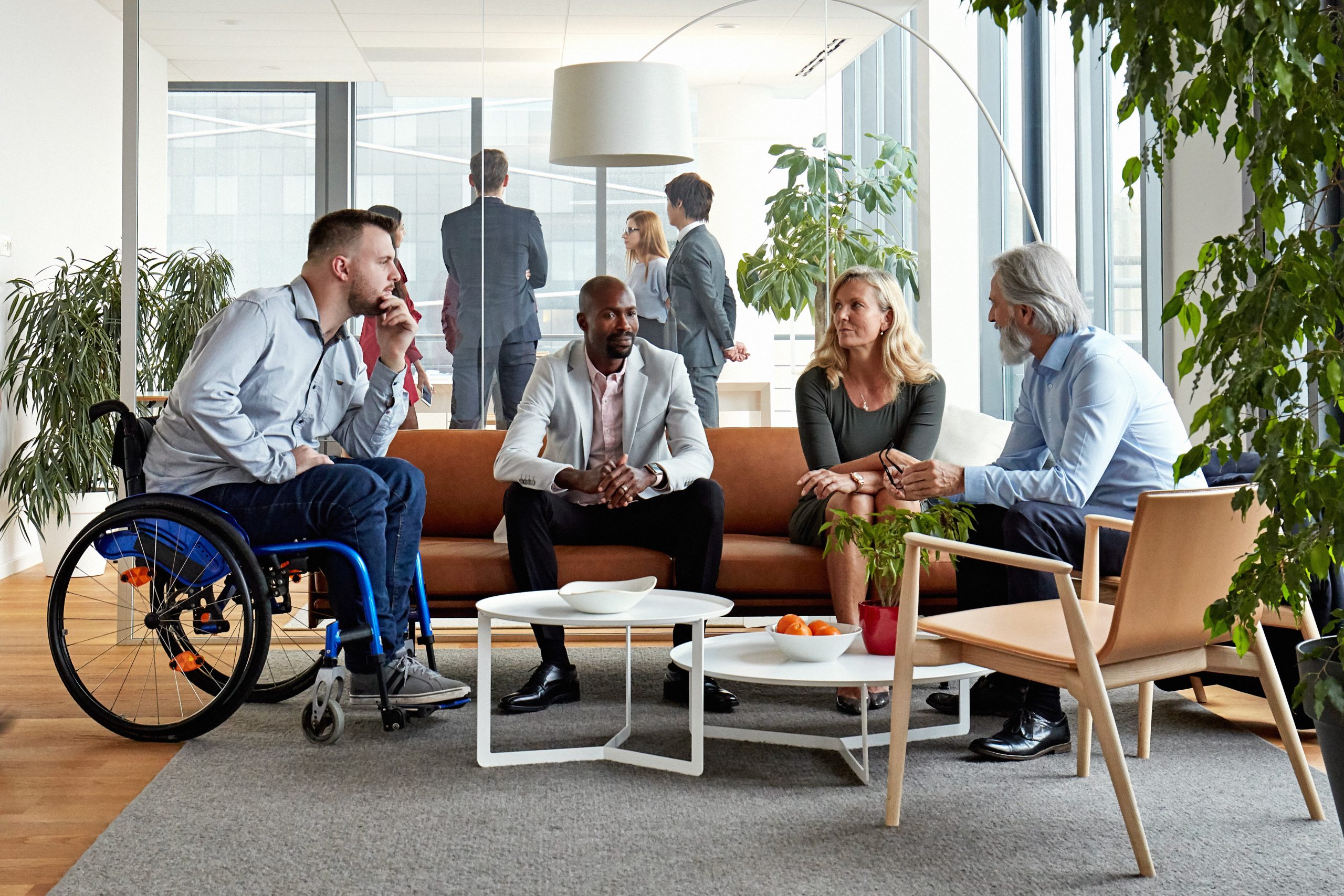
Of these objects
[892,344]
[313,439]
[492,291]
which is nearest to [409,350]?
[492,291]

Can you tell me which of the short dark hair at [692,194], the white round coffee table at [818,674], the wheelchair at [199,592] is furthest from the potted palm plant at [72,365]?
the white round coffee table at [818,674]

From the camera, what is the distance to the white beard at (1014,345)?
10.1 ft

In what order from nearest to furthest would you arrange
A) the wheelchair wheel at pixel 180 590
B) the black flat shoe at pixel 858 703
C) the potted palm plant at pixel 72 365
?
the wheelchair wheel at pixel 180 590 < the black flat shoe at pixel 858 703 < the potted palm plant at pixel 72 365

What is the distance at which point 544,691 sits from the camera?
3.08 meters

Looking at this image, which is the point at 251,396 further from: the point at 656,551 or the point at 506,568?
the point at 656,551

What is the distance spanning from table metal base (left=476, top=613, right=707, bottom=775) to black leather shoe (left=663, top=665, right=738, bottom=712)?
16.0 inches

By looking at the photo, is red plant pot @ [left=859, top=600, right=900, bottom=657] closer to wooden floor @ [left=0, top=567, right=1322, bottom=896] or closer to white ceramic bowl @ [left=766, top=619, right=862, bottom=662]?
white ceramic bowl @ [left=766, top=619, right=862, bottom=662]

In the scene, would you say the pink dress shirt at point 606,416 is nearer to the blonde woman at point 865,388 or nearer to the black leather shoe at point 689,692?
the blonde woman at point 865,388

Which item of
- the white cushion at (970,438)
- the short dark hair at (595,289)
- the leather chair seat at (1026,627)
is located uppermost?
the short dark hair at (595,289)

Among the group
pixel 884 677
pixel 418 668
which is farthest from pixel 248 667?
pixel 884 677

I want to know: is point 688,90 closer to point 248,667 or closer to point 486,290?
point 486,290

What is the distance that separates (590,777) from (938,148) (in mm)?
3746

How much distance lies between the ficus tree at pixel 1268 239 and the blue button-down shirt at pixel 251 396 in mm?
1993

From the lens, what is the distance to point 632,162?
14.8 ft
